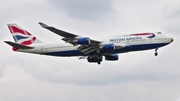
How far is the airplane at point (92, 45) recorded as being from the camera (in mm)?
99625

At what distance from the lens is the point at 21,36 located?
110m

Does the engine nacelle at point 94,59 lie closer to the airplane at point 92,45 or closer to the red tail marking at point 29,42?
the airplane at point 92,45

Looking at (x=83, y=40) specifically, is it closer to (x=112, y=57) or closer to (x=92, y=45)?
(x=92, y=45)

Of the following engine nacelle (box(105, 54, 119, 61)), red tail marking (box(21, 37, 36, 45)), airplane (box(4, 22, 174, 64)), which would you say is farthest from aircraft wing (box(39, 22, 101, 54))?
red tail marking (box(21, 37, 36, 45))

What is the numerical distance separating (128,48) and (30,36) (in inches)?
823

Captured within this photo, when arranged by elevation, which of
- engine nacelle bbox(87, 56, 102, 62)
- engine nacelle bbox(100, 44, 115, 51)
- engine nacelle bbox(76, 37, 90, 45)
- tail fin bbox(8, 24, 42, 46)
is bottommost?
engine nacelle bbox(87, 56, 102, 62)

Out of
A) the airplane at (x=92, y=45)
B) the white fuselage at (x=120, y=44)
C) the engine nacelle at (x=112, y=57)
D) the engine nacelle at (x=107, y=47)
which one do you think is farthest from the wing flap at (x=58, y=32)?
the engine nacelle at (x=112, y=57)

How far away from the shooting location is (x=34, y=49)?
10556 centimetres

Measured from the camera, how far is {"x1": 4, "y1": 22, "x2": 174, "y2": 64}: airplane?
99.6 meters

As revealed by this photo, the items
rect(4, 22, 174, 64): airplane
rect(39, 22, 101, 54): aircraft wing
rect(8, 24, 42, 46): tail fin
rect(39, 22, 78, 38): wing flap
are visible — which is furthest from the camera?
rect(8, 24, 42, 46): tail fin

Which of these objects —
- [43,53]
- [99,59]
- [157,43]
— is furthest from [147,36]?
[43,53]

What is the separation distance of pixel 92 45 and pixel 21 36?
16.4 m

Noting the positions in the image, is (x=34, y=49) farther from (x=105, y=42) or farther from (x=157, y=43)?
(x=157, y=43)

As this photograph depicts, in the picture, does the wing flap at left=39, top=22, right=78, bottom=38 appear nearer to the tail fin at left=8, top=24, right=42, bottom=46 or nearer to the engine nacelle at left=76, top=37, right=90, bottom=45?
the engine nacelle at left=76, top=37, right=90, bottom=45
